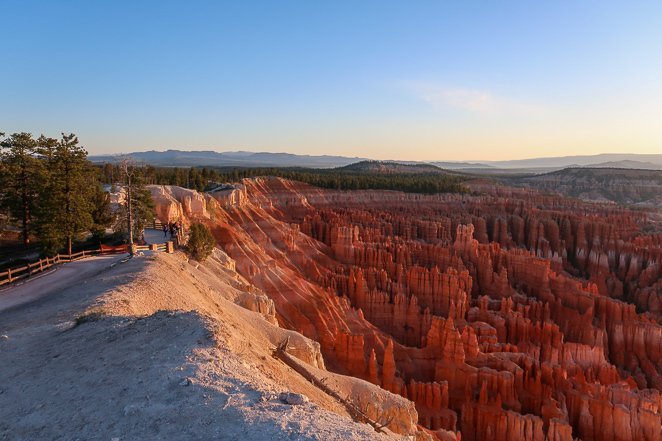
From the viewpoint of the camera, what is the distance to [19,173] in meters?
25.1

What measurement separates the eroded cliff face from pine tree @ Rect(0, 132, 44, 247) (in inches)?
410

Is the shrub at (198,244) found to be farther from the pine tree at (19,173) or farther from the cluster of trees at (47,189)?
the pine tree at (19,173)

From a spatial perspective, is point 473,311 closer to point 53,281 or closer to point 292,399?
point 53,281

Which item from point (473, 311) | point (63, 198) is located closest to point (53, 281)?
point (63, 198)

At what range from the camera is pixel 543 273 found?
38719mm

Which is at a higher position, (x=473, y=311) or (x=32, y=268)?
(x=32, y=268)

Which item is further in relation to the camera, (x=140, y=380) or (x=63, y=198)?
(x=63, y=198)

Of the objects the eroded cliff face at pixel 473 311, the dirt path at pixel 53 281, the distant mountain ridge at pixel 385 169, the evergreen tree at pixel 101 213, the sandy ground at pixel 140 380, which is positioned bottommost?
the eroded cliff face at pixel 473 311

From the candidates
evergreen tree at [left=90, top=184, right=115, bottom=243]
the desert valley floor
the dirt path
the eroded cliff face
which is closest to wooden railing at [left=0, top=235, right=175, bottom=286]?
the dirt path

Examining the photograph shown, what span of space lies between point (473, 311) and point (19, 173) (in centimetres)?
2744

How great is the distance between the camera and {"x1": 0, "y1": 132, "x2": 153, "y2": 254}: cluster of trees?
22.5m

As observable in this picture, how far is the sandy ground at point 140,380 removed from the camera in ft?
22.2

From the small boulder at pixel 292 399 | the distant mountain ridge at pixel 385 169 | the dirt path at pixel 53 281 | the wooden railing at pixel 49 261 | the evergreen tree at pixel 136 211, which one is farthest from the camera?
the distant mountain ridge at pixel 385 169

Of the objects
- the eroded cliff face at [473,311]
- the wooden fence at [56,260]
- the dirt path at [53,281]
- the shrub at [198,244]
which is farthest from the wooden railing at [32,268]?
the eroded cliff face at [473,311]
